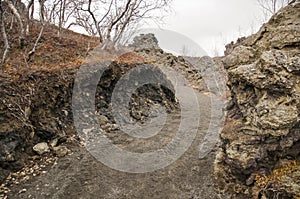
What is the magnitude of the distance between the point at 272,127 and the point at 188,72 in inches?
718

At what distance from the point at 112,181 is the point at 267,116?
11.5ft

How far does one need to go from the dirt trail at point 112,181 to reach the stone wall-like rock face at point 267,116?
0.88m

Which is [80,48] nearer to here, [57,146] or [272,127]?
[57,146]

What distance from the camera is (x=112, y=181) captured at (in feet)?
17.7

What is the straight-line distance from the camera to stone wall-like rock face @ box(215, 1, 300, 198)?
3.60 m

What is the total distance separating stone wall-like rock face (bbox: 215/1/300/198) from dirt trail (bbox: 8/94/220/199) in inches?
34.6

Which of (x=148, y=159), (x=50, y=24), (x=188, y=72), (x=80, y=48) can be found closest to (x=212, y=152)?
(x=148, y=159)

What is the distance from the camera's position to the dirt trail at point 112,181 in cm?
495

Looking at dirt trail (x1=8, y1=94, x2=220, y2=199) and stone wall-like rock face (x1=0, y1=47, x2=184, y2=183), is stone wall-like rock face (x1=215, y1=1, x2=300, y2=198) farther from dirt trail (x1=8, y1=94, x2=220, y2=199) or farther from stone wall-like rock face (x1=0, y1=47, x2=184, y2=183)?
stone wall-like rock face (x1=0, y1=47, x2=184, y2=183)

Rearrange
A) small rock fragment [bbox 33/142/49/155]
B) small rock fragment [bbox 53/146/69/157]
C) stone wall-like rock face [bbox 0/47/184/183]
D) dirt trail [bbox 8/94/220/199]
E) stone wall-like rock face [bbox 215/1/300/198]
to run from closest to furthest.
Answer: stone wall-like rock face [bbox 215/1/300/198] → dirt trail [bbox 8/94/220/199] → stone wall-like rock face [bbox 0/47/184/183] → small rock fragment [bbox 33/142/49/155] → small rock fragment [bbox 53/146/69/157]

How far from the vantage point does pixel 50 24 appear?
14.5m

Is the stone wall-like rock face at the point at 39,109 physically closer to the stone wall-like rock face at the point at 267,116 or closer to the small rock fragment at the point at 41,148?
the small rock fragment at the point at 41,148

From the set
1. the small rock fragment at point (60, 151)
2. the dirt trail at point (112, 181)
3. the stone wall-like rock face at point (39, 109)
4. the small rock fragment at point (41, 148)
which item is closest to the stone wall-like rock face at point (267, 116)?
the dirt trail at point (112, 181)

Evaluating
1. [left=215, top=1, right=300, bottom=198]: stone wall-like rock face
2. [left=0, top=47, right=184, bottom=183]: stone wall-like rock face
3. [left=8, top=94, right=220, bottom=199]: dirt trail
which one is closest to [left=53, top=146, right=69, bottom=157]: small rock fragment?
[left=8, top=94, right=220, bottom=199]: dirt trail
